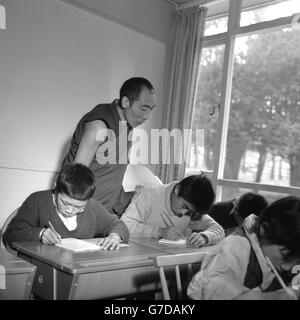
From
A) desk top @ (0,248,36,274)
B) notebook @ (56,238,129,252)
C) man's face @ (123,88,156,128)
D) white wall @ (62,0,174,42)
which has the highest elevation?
white wall @ (62,0,174,42)

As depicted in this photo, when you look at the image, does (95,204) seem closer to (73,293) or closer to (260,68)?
(73,293)

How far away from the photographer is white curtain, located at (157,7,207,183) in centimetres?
391

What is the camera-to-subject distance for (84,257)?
64.6 inches

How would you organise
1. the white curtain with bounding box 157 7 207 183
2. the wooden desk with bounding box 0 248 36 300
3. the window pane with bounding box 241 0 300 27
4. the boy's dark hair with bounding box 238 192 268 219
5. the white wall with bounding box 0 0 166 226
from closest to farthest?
the wooden desk with bounding box 0 248 36 300, the boy's dark hair with bounding box 238 192 268 219, the white wall with bounding box 0 0 166 226, the window pane with bounding box 241 0 300 27, the white curtain with bounding box 157 7 207 183

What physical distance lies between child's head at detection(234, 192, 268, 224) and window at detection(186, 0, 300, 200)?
87 cm

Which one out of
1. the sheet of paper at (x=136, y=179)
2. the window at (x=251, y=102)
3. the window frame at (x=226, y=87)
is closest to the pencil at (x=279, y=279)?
the sheet of paper at (x=136, y=179)

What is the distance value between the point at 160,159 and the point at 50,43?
1461mm

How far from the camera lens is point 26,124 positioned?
3.11 meters

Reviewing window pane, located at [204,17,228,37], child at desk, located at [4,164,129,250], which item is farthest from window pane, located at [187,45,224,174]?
child at desk, located at [4,164,129,250]

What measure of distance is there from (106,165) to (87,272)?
88cm

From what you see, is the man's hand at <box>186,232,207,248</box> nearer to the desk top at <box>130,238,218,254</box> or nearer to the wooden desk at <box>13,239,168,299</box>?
the desk top at <box>130,238,218,254</box>

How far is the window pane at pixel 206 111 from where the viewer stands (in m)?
3.96

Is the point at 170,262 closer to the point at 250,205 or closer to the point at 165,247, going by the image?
the point at 165,247

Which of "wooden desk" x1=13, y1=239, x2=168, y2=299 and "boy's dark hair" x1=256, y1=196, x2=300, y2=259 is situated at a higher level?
"boy's dark hair" x1=256, y1=196, x2=300, y2=259
